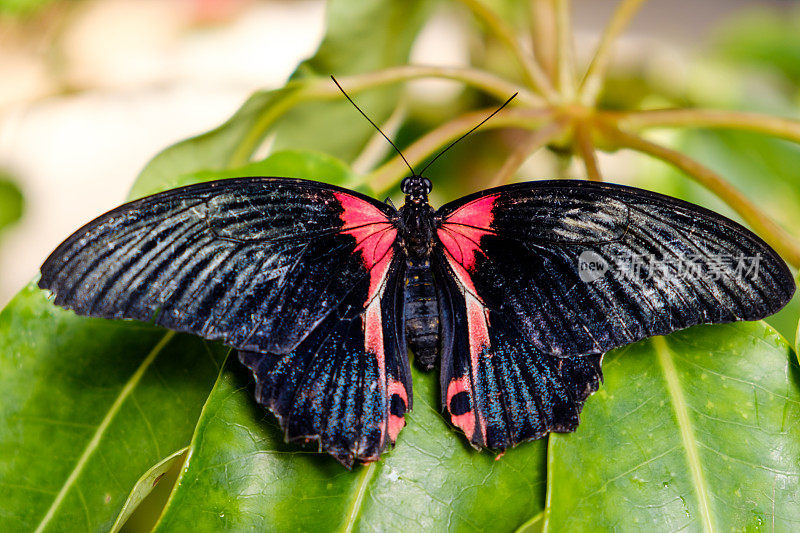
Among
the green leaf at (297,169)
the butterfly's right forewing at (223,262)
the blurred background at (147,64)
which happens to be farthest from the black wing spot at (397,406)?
the blurred background at (147,64)

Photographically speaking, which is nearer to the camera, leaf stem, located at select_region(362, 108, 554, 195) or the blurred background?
leaf stem, located at select_region(362, 108, 554, 195)

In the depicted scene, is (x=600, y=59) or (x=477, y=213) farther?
(x=600, y=59)

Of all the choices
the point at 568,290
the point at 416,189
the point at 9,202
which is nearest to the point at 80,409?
the point at 416,189

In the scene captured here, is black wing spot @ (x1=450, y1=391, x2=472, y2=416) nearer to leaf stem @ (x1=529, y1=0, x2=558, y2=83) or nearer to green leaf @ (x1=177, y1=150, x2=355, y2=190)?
green leaf @ (x1=177, y1=150, x2=355, y2=190)

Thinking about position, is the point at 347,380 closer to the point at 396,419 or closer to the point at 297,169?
the point at 396,419

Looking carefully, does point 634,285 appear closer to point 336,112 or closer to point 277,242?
point 277,242

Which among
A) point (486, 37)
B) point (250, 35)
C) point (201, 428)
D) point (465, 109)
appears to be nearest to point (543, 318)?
point (201, 428)

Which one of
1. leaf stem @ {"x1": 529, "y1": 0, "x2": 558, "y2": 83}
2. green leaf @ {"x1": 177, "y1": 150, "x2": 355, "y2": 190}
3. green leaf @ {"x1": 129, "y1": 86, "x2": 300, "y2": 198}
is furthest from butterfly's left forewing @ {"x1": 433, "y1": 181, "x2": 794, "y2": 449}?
leaf stem @ {"x1": 529, "y1": 0, "x2": 558, "y2": 83}
